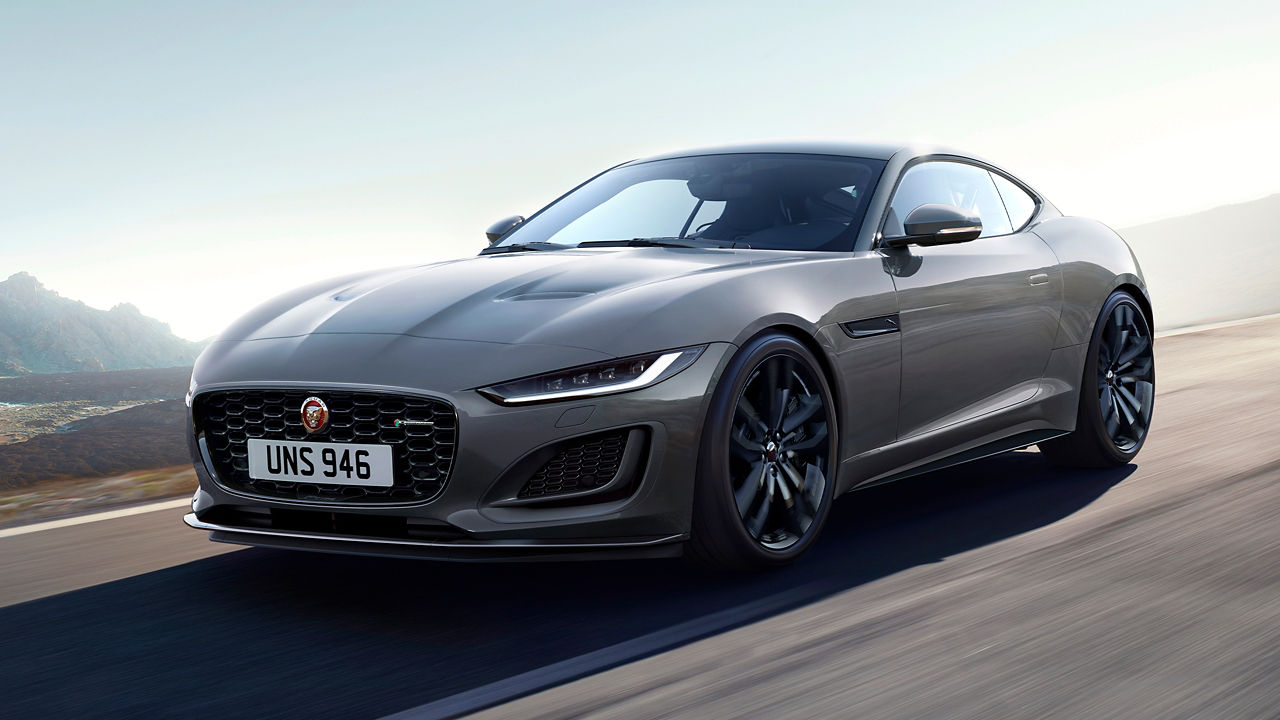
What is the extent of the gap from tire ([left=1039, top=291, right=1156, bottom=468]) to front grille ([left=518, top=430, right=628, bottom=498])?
2775mm

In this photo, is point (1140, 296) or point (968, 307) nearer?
point (968, 307)

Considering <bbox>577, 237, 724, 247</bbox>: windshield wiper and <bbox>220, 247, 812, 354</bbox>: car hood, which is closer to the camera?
<bbox>220, 247, 812, 354</bbox>: car hood

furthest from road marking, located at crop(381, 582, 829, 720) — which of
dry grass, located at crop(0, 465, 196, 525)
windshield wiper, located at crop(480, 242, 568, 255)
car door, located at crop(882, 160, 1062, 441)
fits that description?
dry grass, located at crop(0, 465, 196, 525)

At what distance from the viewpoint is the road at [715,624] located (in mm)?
2914

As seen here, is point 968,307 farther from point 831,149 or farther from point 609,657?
point 609,657

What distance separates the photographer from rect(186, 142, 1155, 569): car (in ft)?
11.4

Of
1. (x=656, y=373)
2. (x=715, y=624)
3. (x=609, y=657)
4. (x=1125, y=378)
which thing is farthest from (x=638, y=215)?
(x=1125, y=378)

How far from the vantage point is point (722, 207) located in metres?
4.90

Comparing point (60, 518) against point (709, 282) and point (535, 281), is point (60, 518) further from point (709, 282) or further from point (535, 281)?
point (709, 282)

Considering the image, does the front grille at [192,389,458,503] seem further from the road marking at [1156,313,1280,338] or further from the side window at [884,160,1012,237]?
the road marking at [1156,313,1280,338]

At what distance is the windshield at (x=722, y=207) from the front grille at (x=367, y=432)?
1452mm

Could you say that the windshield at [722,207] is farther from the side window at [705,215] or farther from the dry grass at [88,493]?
the dry grass at [88,493]

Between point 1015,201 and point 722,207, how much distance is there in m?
1.48

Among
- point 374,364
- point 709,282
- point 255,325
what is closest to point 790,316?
point 709,282
